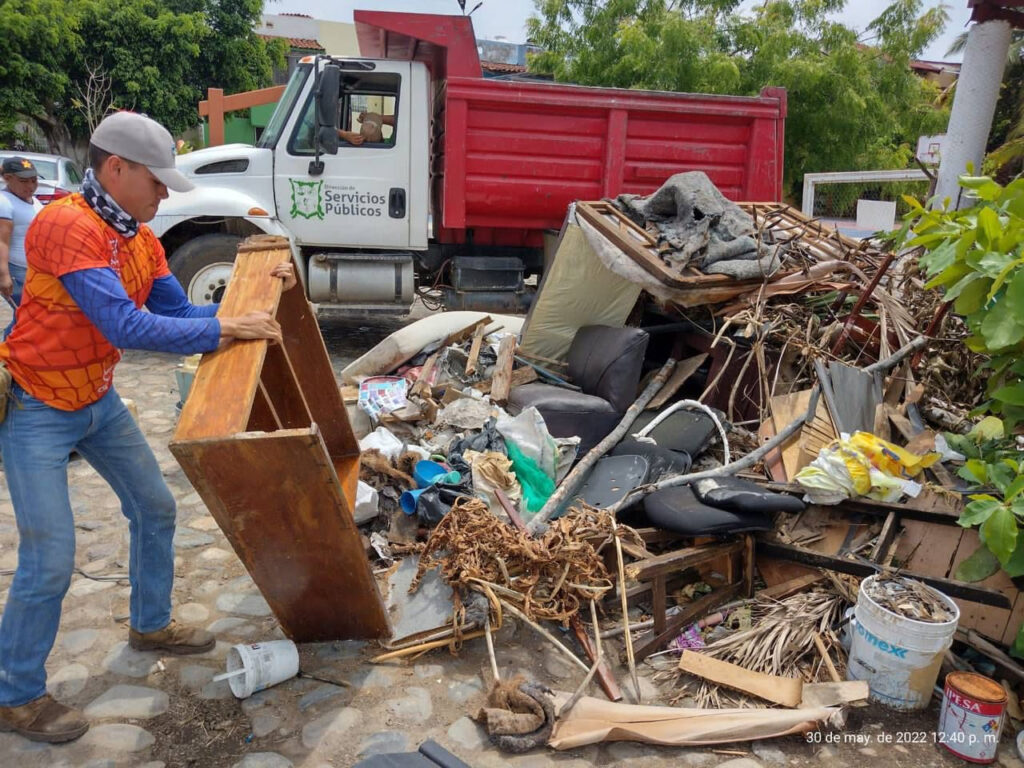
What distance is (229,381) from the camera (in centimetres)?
224

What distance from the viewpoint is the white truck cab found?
6633 mm

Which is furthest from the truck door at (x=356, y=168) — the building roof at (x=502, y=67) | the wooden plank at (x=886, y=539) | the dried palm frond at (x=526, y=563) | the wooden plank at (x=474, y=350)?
the building roof at (x=502, y=67)

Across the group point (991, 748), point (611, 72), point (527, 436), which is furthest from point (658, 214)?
point (611, 72)

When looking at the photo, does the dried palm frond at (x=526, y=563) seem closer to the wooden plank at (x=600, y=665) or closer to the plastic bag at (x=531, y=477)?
the wooden plank at (x=600, y=665)

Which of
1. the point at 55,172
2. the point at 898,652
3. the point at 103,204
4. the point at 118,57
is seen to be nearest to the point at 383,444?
the point at 103,204

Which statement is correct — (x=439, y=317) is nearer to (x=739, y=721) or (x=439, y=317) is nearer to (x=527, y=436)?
(x=527, y=436)

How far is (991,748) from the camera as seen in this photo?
2.51 meters

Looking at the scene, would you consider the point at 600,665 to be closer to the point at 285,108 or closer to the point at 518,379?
the point at 518,379

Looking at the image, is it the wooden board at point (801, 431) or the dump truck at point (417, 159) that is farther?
the dump truck at point (417, 159)

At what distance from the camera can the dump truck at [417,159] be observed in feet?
21.6

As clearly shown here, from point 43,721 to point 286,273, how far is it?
1.69 meters

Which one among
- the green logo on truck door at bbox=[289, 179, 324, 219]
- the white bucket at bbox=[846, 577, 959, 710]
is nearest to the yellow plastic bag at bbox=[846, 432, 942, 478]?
the white bucket at bbox=[846, 577, 959, 710]

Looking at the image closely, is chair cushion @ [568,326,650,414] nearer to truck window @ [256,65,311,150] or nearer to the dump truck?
the dump truck

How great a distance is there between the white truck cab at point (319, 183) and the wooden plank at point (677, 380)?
123 inches
